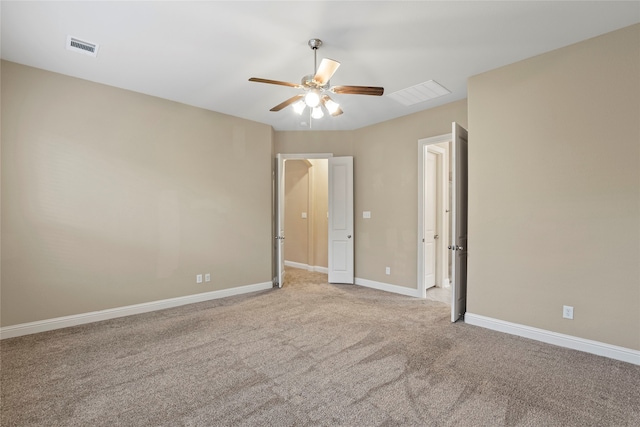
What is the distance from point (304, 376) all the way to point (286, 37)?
113 inches

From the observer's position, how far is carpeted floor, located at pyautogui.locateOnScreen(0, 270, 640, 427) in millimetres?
1928

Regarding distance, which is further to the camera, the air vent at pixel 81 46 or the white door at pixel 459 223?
the white door at pixel 459 223

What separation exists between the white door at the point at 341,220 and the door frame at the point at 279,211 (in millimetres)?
338

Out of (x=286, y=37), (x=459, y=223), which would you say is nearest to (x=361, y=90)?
(x=286, y=37)

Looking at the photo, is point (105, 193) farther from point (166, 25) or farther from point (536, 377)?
point (536, 377)

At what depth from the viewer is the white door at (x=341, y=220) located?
18.1 feet

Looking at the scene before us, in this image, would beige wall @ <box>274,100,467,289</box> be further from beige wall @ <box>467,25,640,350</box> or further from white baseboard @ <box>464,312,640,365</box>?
white baseboard @ <box>464,312,640,365</box>

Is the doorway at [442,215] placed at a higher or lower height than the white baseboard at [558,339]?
higher

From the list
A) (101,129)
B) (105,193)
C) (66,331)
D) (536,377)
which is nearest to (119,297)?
(66,331)

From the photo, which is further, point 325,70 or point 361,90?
point 361,90

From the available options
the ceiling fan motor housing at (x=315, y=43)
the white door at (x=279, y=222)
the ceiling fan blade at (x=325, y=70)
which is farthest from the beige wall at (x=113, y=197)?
the ceiling fan blade at (x=325, y=70)

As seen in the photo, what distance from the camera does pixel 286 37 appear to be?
2682 millimetres

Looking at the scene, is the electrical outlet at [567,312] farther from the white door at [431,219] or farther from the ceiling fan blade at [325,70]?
the ceiling fan blade at [325,70]

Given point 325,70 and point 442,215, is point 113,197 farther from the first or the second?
point 442,215
